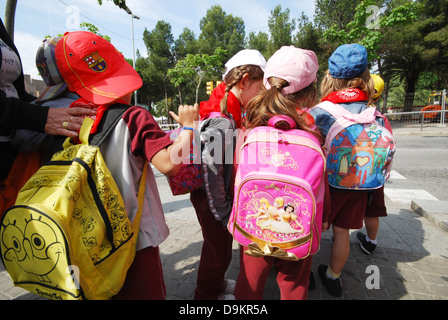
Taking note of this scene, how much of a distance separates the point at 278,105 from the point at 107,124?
95cm

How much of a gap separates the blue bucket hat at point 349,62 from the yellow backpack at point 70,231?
6.09 ft

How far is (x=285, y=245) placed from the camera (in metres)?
1.36

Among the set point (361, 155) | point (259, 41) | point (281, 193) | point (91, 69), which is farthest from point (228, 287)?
point (259, 41)

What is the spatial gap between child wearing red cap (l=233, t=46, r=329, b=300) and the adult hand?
37.3 inches

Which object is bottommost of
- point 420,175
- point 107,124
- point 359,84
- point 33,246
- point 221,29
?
point 420,175

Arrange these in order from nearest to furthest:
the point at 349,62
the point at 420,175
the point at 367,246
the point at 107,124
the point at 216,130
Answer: the point at 107,124 < the point at 216,130 < the point at 349,62 < the point at 367,246 < the point at 420,175

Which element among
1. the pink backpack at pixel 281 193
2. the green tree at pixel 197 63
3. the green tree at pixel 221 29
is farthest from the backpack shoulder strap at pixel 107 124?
the green tree at pixel 221 29

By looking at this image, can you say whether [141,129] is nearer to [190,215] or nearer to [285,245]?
[285,245]

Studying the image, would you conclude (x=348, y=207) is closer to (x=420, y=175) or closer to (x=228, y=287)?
(x=228, y=287)

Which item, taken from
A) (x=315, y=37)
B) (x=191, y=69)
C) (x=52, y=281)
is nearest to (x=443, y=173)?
(x=52, y=281)

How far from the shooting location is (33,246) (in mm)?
1042

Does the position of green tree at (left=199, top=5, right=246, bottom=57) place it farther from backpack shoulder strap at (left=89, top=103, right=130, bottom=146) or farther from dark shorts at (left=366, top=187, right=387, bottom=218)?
backpack shoulder strap at (left=89, top=103, right=130, bottom=146)

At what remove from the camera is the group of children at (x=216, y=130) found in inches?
50.4

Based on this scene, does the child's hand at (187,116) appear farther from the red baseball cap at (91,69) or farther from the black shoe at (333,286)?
the black shoe at (333,286)
